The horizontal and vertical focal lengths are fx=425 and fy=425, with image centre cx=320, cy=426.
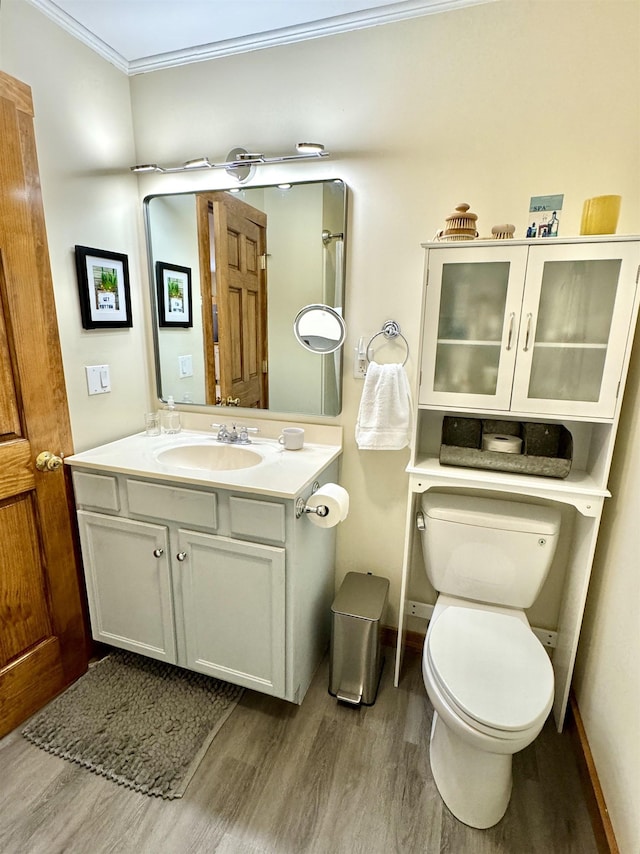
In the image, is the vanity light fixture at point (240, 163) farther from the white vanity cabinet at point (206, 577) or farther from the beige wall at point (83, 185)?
the white vanity cabinet at point (206, 577)

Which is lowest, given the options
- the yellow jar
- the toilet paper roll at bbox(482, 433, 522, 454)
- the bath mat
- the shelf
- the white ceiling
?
the bath mat

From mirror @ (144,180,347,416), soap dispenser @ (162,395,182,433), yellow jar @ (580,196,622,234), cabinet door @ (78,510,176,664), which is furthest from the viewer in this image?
soap dispenser @ (162,395,182,433)

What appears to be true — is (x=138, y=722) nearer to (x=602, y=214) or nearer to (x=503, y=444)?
(x=503, y=444)

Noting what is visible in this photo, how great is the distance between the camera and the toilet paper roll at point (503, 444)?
59.7 inches

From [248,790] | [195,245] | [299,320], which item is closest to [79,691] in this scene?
[248,790]

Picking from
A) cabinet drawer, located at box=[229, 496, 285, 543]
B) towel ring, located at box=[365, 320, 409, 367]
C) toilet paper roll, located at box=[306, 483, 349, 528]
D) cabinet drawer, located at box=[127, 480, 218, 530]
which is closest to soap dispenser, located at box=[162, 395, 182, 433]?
cabinet drawer, located at box=[127, 480, 218, 530]

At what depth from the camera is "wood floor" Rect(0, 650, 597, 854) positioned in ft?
3.98

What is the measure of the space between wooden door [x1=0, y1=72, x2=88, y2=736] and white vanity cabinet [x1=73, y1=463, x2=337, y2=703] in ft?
0.39

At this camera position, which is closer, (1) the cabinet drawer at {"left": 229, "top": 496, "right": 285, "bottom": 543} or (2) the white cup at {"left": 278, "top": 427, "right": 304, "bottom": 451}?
(1) the cabinet drawer at {"left": 229, "top": 496, "right": 285, "bottom": 543}

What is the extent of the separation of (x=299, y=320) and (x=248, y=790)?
167cm

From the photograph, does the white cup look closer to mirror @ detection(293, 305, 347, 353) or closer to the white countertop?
the white countertop

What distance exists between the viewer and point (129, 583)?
1.66m

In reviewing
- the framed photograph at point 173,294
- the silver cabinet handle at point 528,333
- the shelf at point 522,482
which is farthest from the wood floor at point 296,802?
the framed photograph at point 173,294

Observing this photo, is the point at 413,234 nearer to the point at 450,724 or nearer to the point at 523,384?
the point at 523,384
